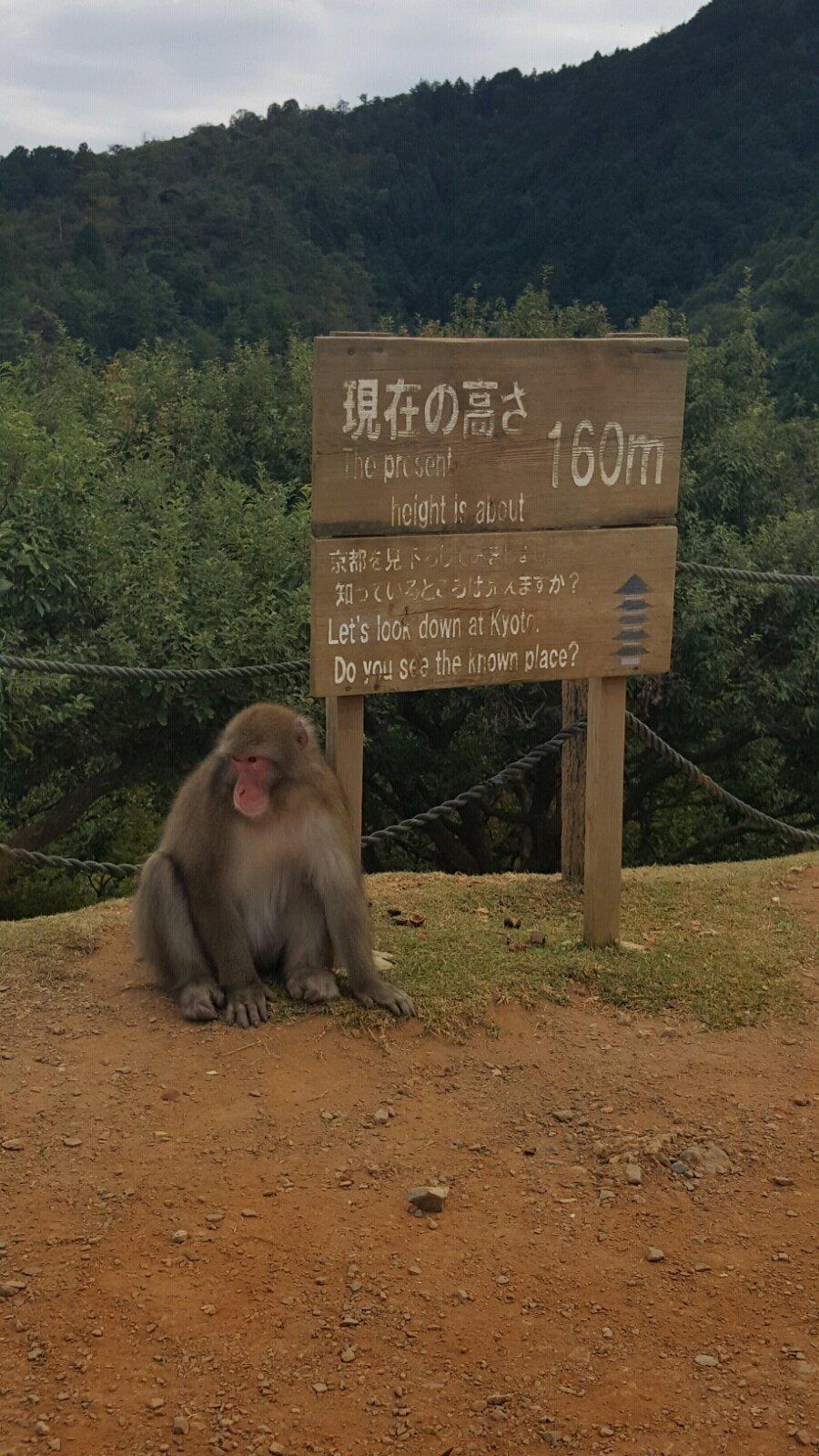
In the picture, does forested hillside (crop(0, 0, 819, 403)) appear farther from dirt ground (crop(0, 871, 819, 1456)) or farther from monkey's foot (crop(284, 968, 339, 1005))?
dirt ground (crop(0, 871, 819, 1456))

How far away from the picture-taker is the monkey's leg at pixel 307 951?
169 inches

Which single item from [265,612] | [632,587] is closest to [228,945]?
[632,587]

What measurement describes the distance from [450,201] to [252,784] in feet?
143

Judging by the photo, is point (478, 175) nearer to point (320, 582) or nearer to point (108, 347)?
point (108, 347)

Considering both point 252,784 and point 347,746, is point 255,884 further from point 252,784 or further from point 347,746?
point 347,746

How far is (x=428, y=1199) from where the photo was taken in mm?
3355

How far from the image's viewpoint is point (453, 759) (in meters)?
14.6

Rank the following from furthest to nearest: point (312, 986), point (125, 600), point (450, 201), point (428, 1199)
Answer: point (450, 201), point (125, 600), point (312, 986), point (428, 1199)

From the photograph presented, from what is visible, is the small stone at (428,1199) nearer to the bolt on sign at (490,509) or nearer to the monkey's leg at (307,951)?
the monkey's leg at (307,951)

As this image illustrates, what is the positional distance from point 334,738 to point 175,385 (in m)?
14.3

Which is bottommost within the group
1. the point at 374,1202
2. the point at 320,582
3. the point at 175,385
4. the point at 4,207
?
the point at 374,1202

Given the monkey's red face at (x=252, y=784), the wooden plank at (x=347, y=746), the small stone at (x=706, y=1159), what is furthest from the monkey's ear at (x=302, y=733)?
the small stone at (x=706, y=1159)

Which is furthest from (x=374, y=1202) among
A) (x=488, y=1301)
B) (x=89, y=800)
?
(x=89, y=800)

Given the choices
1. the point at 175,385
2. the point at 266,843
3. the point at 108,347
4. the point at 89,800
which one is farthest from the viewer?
the point at 108,347
